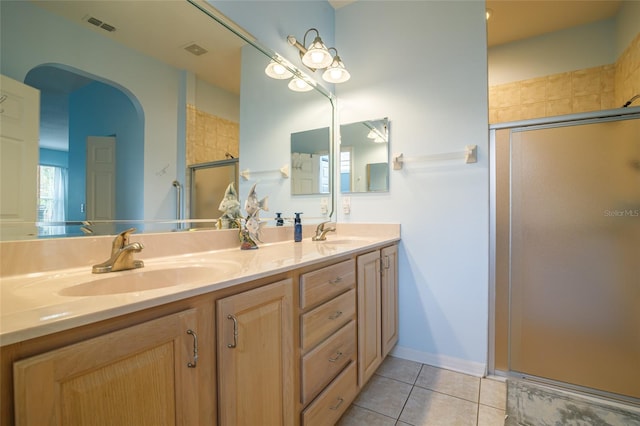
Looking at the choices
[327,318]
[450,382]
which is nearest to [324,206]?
[327,318]

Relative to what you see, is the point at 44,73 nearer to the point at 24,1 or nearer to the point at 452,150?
the point at 24,1

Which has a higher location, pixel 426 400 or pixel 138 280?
pixel 138 280

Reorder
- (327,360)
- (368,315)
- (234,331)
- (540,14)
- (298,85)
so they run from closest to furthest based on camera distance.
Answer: (234,331), (327,360), (368,315), (298,85), (540,14)

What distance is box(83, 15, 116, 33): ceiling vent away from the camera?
0.93 metres

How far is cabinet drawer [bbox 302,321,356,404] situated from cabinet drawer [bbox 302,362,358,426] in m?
0.03

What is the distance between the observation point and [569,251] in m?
1.62

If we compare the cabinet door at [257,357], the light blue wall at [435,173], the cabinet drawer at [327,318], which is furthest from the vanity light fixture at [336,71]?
the cabinet door at [257,357]

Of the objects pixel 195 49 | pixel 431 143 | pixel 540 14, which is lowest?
pixel 431 143

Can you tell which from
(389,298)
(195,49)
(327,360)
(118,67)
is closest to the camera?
(118,67)

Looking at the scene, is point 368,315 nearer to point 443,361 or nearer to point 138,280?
point 443,361

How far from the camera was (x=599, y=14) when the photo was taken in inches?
A: 91.0

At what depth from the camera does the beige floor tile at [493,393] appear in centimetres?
150

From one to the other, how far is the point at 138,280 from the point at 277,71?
1.53m

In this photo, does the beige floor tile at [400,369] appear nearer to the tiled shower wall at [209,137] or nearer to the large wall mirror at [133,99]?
the large wall mirror at [133,99]
